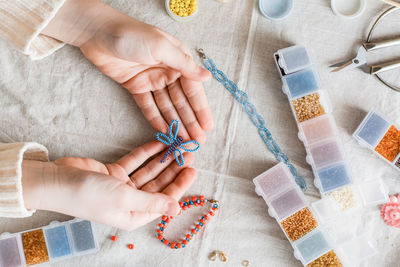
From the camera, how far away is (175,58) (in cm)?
103

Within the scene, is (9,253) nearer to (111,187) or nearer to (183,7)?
(111,187)

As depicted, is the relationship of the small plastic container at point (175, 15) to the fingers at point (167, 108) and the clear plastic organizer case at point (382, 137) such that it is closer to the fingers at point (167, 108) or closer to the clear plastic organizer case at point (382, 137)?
the fingers at point (167, 108)

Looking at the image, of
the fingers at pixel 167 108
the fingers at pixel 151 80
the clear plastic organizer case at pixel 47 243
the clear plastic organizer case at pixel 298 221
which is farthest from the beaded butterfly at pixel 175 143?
the clear plastic organizer case at pixel 47 243

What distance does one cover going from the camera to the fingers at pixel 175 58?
1.02m

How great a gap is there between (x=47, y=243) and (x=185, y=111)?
1.87 ft

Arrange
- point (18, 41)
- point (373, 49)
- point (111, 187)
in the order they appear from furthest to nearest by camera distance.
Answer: point (373, 49)
point (18, 41)
point (111, 187)

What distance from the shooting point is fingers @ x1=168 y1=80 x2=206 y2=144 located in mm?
1161

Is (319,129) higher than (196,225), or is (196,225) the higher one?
(319,129)

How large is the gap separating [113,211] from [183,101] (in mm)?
377

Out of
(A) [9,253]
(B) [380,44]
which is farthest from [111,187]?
(B) [380,44]

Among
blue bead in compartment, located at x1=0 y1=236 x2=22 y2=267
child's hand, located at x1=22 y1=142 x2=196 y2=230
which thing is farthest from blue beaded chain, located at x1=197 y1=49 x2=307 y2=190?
A: blue bead in compartment, located at x1=0 y1=236 x2=22 y2=267

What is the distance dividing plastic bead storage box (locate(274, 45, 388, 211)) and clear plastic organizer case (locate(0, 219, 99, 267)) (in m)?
0.71

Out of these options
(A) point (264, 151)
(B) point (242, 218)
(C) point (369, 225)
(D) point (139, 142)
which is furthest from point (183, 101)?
(C) point (369, 225)

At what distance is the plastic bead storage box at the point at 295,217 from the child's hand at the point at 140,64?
0.24 metres
